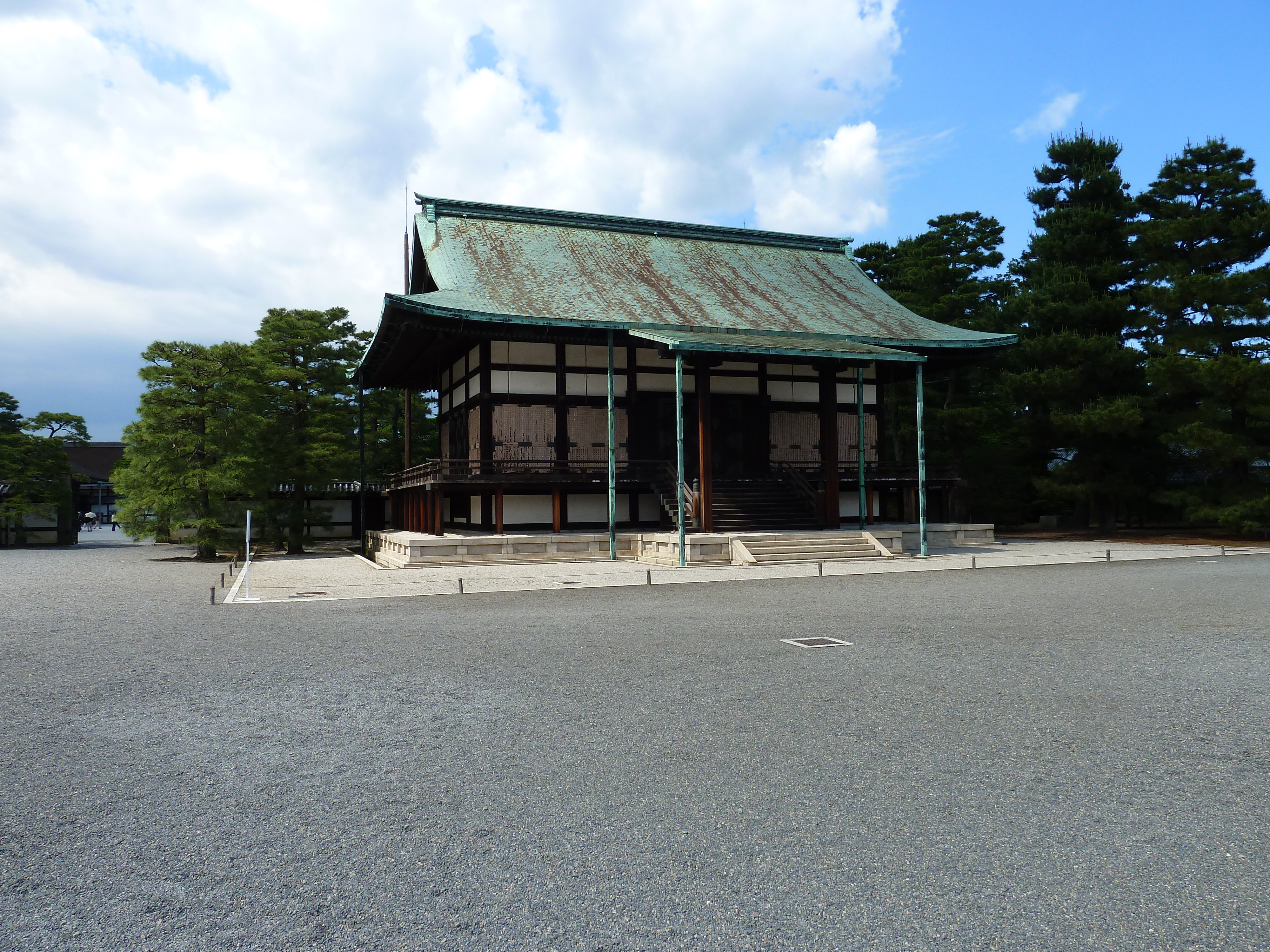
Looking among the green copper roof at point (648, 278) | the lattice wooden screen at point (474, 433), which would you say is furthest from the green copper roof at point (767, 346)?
the lattice wooden screen at point (474, 433)

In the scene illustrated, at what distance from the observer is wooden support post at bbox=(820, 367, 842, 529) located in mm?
23781

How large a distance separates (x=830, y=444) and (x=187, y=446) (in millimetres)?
19881

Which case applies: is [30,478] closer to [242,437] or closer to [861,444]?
[242,437]

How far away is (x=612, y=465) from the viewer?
71.8 feet

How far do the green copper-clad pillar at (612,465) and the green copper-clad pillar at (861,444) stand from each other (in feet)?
23.2

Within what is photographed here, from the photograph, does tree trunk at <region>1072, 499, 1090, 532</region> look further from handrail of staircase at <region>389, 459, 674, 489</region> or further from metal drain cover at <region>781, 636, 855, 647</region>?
metal drain cover at <region>781, 636, 855, 647</region>

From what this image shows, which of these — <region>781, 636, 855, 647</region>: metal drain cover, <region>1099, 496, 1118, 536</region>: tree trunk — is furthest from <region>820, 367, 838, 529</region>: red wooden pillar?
<region>781, 636, 855, 647</region>: metal drain cover

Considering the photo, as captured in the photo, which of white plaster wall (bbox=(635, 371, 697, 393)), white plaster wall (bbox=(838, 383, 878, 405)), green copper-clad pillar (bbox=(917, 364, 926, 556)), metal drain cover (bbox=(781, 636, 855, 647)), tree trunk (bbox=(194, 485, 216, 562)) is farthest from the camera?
white plaster wall (bbox=(838, 383, 878, 405))

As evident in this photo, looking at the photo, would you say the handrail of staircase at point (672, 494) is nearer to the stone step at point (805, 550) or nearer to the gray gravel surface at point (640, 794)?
the stone step at point (805, 550)

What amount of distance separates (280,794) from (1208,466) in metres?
34.2

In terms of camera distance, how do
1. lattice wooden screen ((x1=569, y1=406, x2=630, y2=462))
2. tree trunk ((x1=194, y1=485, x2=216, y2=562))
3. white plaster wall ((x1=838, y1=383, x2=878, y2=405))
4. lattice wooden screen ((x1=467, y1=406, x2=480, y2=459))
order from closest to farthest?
1. lattice wooden screen ((x1=467, y1=406, x2=480, y2=459))
2. lattice wooden screen ((x1=569, y1=406, x2=630, y2=462))
3. tree trunk ((x1=194, y1=485, x2=216, y2=562))
4. white plaster wall ((x1=838, y1=383, x2=878, y2=405))

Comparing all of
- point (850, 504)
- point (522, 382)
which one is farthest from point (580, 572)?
point (850, 504)

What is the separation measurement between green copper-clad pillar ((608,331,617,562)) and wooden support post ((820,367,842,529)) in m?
6.04

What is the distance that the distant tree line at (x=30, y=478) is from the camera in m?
35.9
